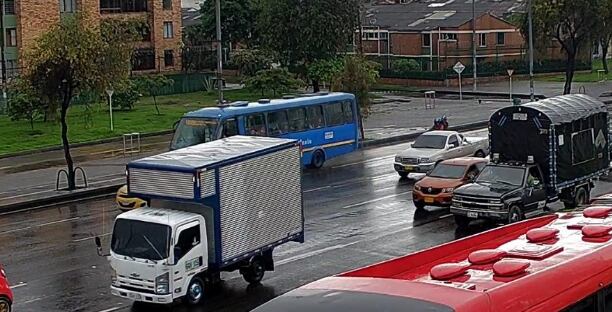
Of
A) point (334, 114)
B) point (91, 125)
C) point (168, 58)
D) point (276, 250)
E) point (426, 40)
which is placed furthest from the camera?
point (426, 40)

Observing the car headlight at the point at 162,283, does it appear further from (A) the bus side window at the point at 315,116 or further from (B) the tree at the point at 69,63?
(A) the bus side window at the point at 315,116

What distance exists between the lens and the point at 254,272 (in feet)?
61.7

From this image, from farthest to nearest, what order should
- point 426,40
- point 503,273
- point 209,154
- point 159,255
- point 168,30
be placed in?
point 426,40
point 168,30
point 209,154
point 159,255
point 503,273

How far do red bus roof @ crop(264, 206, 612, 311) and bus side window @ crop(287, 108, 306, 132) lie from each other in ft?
87.1

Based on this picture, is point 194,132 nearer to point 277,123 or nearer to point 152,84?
point 277,123

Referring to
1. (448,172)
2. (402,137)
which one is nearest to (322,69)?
(402,137)

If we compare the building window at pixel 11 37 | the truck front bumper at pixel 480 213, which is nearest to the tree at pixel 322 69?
the building window at pixel 11 37

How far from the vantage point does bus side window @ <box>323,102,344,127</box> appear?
1487 inches

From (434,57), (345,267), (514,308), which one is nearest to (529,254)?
(514,308)

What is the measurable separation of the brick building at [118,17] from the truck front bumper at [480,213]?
42.5m

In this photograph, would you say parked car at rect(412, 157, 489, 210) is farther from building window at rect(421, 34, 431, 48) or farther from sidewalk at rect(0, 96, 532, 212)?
building window at rect(421, 34, 431, 48)

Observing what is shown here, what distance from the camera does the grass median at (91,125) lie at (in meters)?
44.3

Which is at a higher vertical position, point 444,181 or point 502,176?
point 502,176

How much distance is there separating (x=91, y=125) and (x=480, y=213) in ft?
96.4
